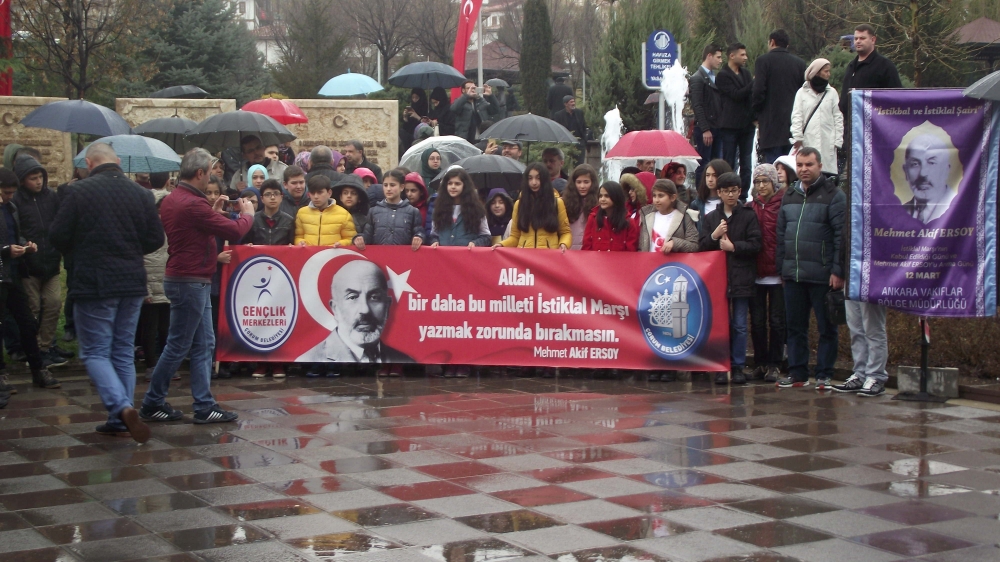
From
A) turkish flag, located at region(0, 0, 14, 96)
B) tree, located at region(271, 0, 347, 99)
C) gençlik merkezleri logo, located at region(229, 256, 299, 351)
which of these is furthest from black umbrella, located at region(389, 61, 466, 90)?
tree, located at region(271, 0, 347, 99)

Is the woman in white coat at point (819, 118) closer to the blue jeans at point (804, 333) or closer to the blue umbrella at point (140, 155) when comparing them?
A: the blue jeans at point (804, 333)

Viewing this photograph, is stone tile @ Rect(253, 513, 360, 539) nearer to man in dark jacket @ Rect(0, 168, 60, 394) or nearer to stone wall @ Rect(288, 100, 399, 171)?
man in dark jacket @ Rect(0, 168, 60, 394)

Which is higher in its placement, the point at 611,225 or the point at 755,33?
the point at 755,33

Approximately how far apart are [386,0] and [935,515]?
48669mm

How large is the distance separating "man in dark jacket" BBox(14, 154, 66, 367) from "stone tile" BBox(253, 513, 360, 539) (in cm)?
574

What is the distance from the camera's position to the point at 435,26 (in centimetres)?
5375

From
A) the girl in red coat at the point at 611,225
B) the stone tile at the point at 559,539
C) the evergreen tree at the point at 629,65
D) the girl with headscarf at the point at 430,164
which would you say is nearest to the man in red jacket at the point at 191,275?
the girl in red coat at the point at 611,225

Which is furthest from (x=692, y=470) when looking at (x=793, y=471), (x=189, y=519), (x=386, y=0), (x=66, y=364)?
(x=386, y=0)

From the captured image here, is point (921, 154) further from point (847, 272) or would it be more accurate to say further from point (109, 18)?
point (109, 18)

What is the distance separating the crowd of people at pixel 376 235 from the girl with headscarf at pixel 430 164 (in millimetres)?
1767

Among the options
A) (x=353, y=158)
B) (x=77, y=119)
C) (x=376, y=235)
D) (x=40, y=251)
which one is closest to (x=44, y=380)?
(x=40, y=251)

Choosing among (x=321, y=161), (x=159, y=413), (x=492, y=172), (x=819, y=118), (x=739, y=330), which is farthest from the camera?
(x=492, y=172)

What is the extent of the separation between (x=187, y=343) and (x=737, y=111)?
7.69 meters

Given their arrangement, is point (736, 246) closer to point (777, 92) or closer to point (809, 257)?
point (809, 257)
